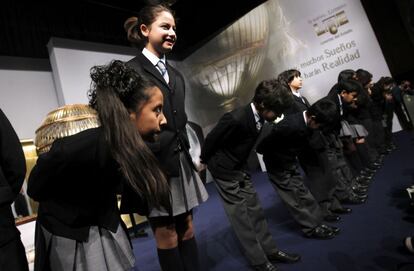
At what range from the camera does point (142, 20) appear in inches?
58.7

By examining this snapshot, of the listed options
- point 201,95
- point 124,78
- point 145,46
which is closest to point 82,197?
point 124,78

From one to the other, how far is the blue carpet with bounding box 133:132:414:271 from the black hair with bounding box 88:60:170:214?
134cm

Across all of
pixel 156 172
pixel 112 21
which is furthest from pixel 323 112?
pixel 112 21

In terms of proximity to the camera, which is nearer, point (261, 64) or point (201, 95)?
point (261, 64)

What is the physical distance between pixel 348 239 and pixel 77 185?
1.85 meters

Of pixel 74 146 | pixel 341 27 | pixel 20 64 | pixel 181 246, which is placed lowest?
pixel 181 246

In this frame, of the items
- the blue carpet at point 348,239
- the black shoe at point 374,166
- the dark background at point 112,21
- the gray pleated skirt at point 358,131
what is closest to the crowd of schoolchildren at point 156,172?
the blue carpet at point 348,239

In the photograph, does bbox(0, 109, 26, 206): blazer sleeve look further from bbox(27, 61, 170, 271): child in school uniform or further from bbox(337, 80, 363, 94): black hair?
bbox(337, 80, 363, 94): black hair

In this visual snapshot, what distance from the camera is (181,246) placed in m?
1.48

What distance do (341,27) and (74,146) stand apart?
227 inches

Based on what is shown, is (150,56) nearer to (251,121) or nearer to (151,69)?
(151,69)

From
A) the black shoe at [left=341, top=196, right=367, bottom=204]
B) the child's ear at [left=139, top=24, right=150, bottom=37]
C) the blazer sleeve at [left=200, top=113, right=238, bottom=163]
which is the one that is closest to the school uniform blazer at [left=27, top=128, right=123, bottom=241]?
the child's ear at [left=139, top=24, right=150, bottom=37]

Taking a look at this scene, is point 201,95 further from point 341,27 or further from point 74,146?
point 74,146

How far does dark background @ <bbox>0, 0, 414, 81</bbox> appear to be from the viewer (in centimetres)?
478
